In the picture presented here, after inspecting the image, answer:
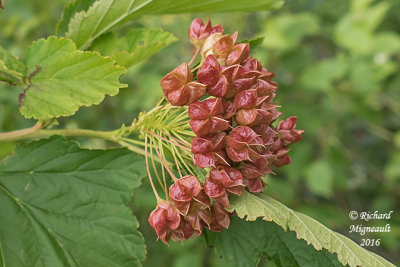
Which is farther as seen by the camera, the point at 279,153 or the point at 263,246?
the point at 263,246

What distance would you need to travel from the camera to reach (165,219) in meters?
1.64

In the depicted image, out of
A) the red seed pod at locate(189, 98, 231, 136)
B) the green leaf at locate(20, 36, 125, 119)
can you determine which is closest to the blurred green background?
the green leaf at locate(20, 36, 125, 119)

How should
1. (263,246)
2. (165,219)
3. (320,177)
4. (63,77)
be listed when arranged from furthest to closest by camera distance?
1. (320,177)
2. (263,246)
3. (63,77)
4. (165,219)

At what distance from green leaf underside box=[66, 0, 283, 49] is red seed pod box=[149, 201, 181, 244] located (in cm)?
93

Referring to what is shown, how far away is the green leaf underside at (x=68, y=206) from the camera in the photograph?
1.88 meters

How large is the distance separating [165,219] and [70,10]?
1.28 m

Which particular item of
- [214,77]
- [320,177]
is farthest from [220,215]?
[320,177]

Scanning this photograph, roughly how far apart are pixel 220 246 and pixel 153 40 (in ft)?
3.65

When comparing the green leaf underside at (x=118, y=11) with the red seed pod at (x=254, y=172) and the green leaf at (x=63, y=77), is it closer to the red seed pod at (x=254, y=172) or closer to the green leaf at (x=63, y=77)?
the green leaf at (x=63, y=77)

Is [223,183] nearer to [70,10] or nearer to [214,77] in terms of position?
[214,77]

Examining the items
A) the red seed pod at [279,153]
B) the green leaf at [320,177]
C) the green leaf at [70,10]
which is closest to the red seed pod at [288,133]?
the red seed pod at [279,153]

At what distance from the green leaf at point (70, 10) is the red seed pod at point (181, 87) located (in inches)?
32.4

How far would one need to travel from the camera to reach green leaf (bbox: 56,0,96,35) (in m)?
2.17

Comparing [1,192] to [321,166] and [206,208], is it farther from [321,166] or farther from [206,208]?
[321,166]
